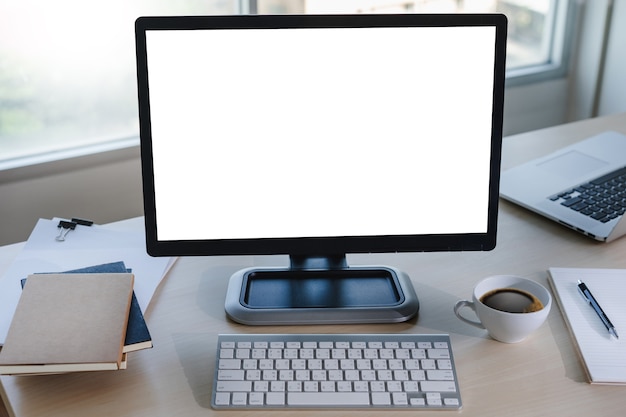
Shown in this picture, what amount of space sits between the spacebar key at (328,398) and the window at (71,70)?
55.2 inches

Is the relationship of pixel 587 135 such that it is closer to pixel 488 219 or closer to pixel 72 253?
pixel 488 219

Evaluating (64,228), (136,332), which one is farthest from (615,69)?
(136,332)

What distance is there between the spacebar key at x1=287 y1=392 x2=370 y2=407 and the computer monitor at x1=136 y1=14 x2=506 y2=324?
6.6 inches

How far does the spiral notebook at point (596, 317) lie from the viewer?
95 cm

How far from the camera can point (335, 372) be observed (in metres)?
0.93

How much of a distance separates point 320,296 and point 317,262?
88 millimetres

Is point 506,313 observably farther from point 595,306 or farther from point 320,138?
point 320,138

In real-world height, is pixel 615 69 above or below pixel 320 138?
below

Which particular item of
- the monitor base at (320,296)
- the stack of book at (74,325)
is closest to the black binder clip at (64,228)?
the stack of book at (74,325)

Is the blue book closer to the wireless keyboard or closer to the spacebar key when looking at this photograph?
the wireless keyboard

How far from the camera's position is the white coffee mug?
3.23 ft

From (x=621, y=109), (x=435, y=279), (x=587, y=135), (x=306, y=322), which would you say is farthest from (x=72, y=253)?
(x=621, y=109)

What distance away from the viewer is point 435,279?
3.84ft

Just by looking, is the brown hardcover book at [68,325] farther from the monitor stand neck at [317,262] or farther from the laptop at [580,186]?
the laptop at [580,186]
